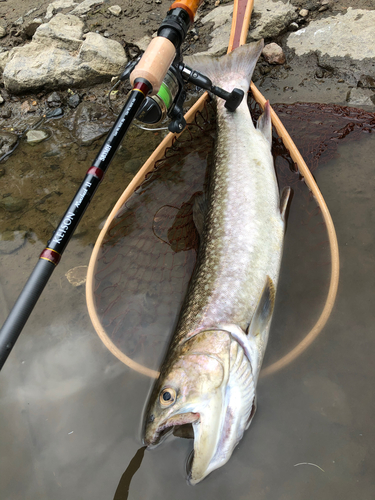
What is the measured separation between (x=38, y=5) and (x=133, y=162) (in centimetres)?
445

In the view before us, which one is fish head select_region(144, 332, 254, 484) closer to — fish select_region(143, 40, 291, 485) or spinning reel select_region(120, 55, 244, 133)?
fish select_region(143, 40, 291, 485)

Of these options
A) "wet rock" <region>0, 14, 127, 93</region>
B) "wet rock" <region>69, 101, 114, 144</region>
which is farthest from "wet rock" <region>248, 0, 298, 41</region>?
"wet rock" <region>69, 101, 114, 144</region>

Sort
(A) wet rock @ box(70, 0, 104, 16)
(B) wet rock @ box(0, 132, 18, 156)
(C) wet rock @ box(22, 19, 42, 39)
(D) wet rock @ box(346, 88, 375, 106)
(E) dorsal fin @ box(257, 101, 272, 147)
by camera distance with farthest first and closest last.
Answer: (A) wet rock @ box(70, 0, 104, 16), (C) wet rock @ box(22, 19, 42, 39), (B) wet rock @ box(0, 132, 18, 156), (D) wet rock @ box(346, 88, 375, 106), (E) dorsal fin @ box(257, 101, 272, 147)

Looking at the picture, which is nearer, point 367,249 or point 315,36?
point 367,249

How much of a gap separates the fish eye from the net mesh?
621 millimetres

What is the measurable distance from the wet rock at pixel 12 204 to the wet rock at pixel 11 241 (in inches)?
13.5

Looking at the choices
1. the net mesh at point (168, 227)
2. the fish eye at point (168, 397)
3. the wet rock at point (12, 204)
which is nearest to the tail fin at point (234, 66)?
the net mesh at point (168, 227)

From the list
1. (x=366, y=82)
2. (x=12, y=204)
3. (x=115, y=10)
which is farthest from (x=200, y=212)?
(x=115, y=10)

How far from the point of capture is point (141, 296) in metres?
2.90

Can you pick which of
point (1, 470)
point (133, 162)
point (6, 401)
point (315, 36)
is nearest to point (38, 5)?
point (133, 162)

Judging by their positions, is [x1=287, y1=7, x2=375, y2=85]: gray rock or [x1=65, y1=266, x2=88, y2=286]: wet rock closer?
[x1=65, y1=266, x2=88, y2=286]: wet rock

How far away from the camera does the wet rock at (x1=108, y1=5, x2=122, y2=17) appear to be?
541 centimetres

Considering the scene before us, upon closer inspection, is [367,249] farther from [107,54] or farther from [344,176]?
[107,54]

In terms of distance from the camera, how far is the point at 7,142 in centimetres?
445
